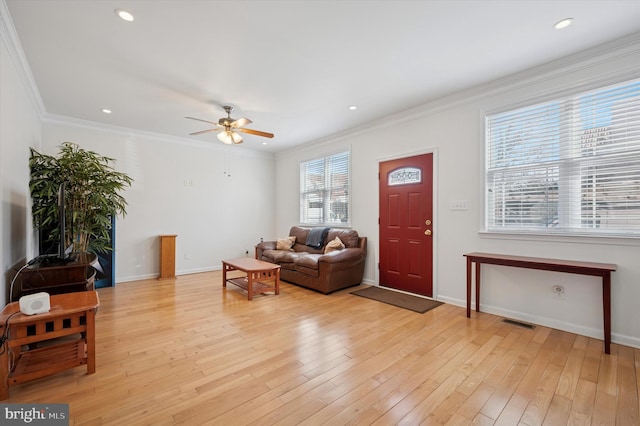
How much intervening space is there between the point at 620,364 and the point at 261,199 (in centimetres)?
630

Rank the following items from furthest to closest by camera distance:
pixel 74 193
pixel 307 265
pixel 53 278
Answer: pixel 307 265 < pixel 74 193 < pixel 53 278

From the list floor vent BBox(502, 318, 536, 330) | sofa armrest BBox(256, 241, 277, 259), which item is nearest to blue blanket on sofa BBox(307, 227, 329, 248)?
sofa armrest BBox(256, 241, 277, 259)

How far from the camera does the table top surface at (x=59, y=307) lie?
1.90 metres

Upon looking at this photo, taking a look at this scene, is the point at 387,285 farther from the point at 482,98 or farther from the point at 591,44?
the point at 591,44

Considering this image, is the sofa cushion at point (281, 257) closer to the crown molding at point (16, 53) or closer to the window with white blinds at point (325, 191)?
the window with white blinds at point (325, 191)

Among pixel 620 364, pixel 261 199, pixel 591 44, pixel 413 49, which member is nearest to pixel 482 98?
pixel 591 44

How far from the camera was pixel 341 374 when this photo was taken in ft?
6.99

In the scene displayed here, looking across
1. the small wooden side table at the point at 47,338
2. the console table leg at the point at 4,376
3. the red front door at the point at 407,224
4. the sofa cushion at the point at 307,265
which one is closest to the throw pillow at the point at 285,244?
the sofa cushion at the point at 307,265

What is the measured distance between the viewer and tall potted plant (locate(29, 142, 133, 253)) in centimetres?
318

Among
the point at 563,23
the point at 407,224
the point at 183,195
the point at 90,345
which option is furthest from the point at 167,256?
the point at 563,23

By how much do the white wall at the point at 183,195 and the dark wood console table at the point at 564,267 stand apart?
16.2 feet

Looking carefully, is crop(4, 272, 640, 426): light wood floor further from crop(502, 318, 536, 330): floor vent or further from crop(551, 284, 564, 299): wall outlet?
crop(551, 284, 564, 299): wall outlet

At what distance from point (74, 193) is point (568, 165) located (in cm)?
545

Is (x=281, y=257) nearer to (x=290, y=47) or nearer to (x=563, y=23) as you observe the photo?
(x=290, y=47)
